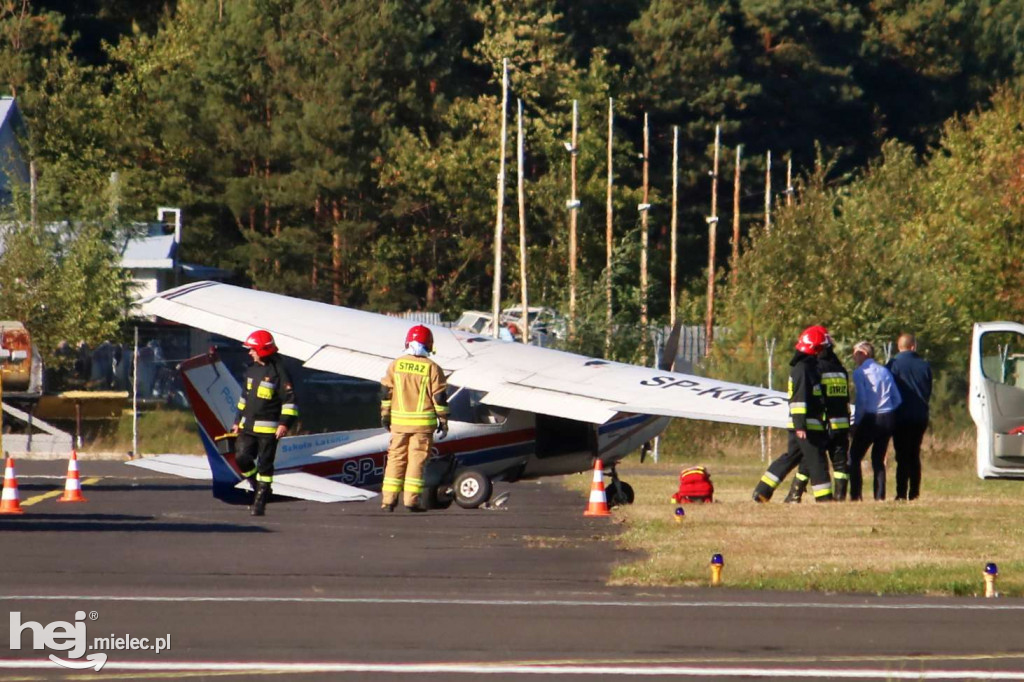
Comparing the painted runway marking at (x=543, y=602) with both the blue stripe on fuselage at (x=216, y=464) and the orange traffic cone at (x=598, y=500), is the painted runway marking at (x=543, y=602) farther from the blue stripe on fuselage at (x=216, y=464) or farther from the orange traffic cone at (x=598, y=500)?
the orange traffic cone at (x=598, y=500)

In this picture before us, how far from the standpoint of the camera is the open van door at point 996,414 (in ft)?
60.3

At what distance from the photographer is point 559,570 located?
502 inches

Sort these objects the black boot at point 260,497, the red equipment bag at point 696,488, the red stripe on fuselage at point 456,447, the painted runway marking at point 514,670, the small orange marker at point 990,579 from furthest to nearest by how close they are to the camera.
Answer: the red equipment bag at point 696,488
the red stripe on fuselage at point 456,447
the black boot at point 260,497
the small orange marker at point 990,579
the painted runway marking at point 514,670

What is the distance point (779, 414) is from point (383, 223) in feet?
159

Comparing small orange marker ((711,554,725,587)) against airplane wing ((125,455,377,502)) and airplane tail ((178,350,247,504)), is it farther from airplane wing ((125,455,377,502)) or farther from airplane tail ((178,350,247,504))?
airplane tail ((178,350,247,504))

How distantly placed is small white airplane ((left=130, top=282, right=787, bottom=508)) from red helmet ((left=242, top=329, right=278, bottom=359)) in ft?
2.33

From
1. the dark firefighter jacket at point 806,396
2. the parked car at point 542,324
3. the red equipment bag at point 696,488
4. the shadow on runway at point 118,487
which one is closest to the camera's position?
the dark firefighter jacket at point 806,396

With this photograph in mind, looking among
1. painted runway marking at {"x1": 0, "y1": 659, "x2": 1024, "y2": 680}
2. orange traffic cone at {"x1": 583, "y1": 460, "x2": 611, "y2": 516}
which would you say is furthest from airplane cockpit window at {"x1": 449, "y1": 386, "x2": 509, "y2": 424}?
painted runway marking at {"x1": 0, "y1": 659, "x2": 1024, "y2": 680}

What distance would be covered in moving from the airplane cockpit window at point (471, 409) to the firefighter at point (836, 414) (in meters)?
3.31

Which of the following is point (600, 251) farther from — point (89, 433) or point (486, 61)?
point (89, 433)

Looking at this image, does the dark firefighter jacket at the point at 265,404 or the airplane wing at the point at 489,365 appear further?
the airplane wing at the point at 489,365

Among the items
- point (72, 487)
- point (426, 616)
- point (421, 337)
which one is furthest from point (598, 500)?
point (426, 616)

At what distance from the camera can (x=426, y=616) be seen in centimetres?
1015

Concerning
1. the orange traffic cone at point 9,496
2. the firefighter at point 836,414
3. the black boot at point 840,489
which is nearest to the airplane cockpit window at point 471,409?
the firefighter at point 836,414
